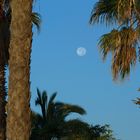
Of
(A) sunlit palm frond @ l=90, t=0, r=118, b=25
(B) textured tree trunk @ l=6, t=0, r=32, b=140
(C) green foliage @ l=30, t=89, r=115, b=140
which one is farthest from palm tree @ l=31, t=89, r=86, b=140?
(B) textured tree trunk @ l=6, t=0, r=32, b=140

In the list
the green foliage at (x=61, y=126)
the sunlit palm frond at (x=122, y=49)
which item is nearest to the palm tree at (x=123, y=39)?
the sunlit palm frond at (x=122, y=49)

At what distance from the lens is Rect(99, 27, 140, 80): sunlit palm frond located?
→ 67.5ft

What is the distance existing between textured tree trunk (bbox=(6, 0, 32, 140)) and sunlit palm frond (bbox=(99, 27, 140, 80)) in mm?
9791

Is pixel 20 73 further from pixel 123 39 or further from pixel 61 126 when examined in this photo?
pixel 61 126

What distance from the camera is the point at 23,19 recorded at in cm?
1099

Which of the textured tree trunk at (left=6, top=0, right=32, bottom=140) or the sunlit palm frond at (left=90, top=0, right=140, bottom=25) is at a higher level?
the sunlit palm frond at (left=90, top=0, right=140, bottom=25)

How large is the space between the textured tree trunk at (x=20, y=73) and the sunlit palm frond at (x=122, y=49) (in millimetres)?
9791

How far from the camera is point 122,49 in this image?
68.8 ft

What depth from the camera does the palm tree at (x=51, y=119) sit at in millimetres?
32219

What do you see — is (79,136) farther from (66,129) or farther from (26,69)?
(26,69)

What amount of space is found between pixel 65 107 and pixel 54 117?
92 centimetres

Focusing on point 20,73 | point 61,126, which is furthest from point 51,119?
point 20,73

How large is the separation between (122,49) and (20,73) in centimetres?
1073

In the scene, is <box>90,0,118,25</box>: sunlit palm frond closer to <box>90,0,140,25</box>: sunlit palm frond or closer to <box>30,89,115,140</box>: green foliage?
<box>90,0,140,25</box>: sunlit palm frond
